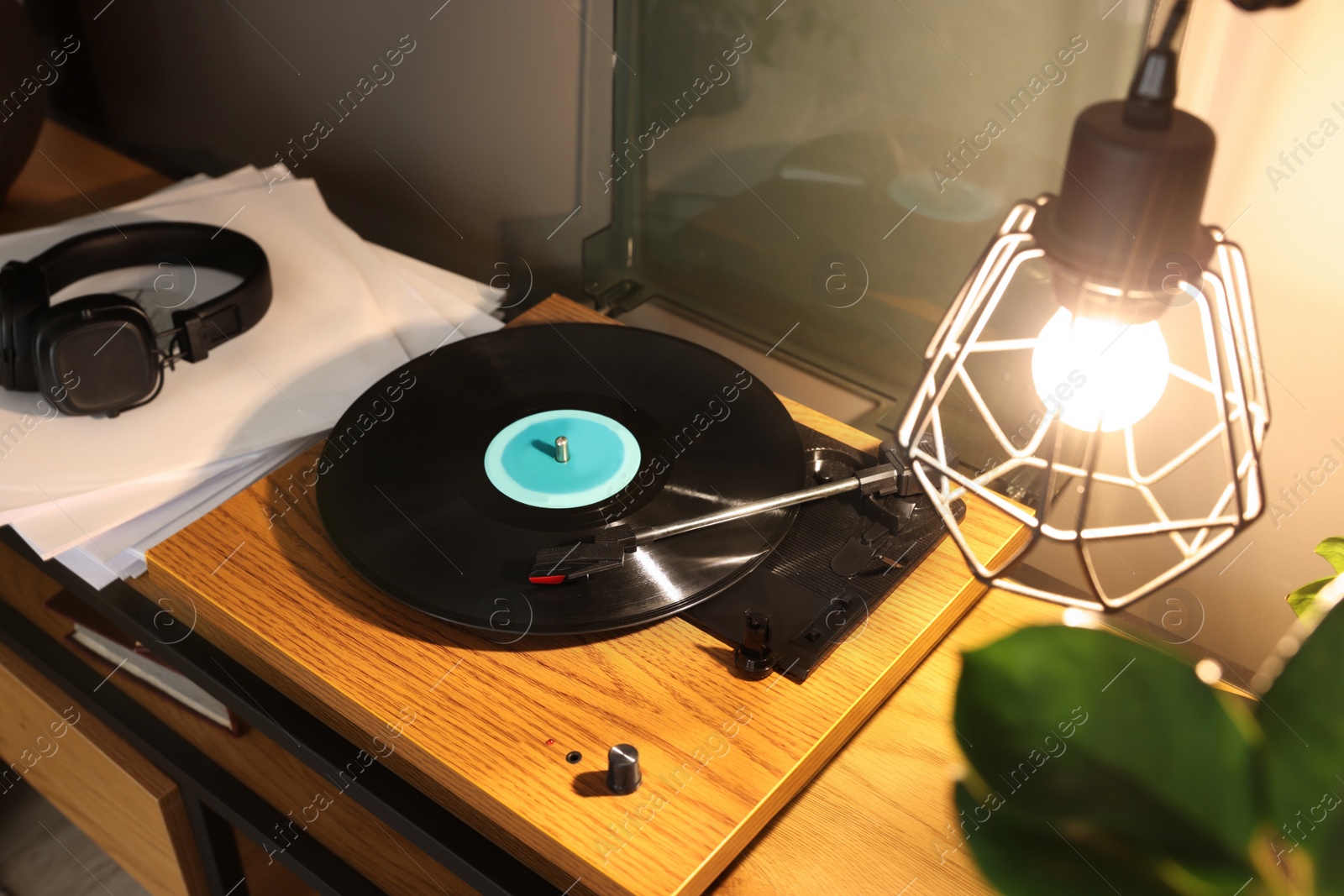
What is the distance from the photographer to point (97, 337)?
903mm

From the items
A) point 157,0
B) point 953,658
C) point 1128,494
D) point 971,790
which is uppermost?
point 157,0

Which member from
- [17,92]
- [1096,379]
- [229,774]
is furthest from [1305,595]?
[17,92]

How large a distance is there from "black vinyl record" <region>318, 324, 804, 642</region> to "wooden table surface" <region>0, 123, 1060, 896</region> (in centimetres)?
15

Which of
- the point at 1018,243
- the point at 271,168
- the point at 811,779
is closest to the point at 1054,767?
the point at 1018,243

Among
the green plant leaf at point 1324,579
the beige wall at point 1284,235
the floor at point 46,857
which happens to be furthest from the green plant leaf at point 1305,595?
the floor at point 46,857

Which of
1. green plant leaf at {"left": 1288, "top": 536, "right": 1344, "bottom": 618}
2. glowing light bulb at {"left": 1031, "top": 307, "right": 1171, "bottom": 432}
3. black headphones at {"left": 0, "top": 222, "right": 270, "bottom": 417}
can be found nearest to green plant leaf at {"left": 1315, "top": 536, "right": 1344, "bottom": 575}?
green plant leaf at {"left": 1288, "top": 536, "right": 1344, "bottom": 618}

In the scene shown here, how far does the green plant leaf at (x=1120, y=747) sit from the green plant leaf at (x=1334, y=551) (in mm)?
487

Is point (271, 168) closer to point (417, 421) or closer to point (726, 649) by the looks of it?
point (417, 421)

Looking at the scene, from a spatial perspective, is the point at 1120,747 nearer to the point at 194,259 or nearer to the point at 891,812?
the point at 891,812

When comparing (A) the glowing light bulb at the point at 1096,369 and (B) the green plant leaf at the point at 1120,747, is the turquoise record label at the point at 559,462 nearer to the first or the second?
(A) the glowing light bulb at the point at 1096,369

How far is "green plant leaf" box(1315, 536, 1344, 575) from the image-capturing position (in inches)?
27.7

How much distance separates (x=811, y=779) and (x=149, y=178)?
4.25ft

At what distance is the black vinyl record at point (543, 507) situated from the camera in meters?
0.73

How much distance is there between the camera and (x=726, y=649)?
29.1 inches
